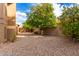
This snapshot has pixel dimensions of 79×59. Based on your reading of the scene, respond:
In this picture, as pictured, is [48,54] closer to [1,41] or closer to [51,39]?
[51,39]

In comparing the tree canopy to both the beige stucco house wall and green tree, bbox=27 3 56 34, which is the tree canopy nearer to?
green tree, bbox=27 3 56 34

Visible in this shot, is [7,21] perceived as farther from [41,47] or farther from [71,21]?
[71,21]

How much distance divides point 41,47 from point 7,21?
0.53 m

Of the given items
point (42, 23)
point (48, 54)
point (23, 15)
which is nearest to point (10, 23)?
point (23, 15)

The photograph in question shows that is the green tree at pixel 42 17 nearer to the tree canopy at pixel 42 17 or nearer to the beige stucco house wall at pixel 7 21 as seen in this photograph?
the tree canopy at pixel 42 17

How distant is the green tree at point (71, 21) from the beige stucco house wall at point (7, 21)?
607 millimetres

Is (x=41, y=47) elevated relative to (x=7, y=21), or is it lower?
lower

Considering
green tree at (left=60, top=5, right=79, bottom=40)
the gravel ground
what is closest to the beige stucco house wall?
the gravel ground

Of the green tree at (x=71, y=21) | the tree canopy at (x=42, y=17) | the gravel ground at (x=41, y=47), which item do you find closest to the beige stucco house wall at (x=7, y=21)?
the gravel ground at (x=41, y=47)

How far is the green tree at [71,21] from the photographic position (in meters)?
3.15

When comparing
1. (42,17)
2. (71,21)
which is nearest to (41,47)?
(42,17)

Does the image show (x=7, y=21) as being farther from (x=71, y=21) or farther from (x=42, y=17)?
(x=71, y=21)

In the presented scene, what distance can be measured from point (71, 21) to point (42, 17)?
368 millimetres

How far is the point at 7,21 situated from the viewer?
3168mm
